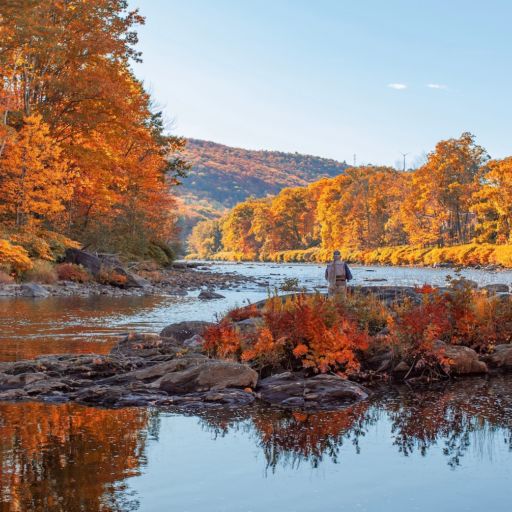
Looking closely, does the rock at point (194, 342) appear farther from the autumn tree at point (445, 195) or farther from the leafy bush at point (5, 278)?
the autumn tree at point (445, 195)

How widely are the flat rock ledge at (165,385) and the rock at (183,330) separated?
11.5 ft

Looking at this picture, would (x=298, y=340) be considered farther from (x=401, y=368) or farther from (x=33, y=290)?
(x=33, y=290)

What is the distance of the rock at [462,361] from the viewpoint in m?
11.5

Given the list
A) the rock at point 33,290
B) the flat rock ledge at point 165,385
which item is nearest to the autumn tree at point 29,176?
the rock at point 33,290

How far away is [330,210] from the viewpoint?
101m

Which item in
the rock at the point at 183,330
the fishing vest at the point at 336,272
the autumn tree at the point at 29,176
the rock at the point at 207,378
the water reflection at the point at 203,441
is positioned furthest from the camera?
the autumn tree at the point at 29,176

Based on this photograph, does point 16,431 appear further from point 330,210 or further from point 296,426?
point 330,210

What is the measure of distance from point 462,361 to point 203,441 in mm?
5784

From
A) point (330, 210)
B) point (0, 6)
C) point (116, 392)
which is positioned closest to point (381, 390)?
point (116, 392)

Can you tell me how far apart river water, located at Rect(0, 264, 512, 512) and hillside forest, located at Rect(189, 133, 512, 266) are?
50.0m

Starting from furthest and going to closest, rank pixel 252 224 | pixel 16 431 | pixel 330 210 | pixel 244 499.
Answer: pixel 252 224 < pixel 330 210 < pixel 16 431 < pixel 244 499

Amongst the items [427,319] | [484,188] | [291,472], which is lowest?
Result: [291,472]

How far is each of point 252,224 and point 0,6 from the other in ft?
336

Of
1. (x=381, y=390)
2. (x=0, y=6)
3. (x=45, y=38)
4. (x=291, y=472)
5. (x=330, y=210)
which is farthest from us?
(x=330, y=210)
